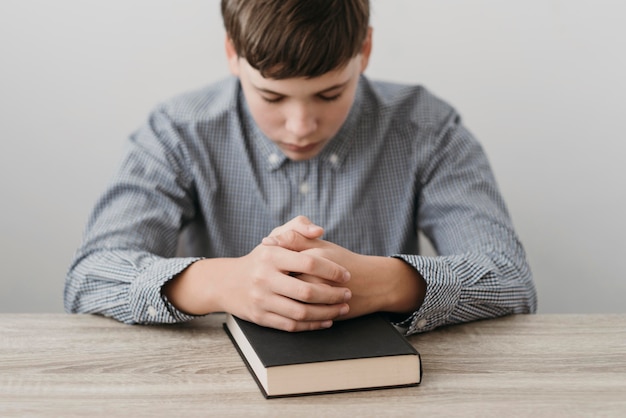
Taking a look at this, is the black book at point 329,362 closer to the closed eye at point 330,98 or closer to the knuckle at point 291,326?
the knuckle at point 291,326

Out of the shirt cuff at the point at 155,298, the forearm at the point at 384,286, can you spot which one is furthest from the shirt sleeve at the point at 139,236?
the forearm at the point at 384,286

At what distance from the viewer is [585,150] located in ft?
6.14

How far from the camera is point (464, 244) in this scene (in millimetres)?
1372

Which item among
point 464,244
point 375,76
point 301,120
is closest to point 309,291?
point 301,120

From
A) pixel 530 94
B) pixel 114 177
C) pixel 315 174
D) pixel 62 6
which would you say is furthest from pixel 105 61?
pixel 530 94

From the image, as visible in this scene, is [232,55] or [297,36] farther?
[232,55]

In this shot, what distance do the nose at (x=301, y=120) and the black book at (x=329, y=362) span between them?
0.38m

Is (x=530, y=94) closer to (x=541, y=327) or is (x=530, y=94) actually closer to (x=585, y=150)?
(x=585, y=150)

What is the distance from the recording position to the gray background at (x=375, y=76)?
1765mm

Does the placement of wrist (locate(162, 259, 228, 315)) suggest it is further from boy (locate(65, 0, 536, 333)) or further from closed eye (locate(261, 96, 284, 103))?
closed eye (locate(261, 96, 284, 103))

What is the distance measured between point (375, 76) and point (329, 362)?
105 cm

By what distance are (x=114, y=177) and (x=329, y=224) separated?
39 cm

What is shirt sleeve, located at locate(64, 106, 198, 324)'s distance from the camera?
1.13 metres

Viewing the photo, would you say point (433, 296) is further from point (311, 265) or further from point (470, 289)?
point (311, 265)
